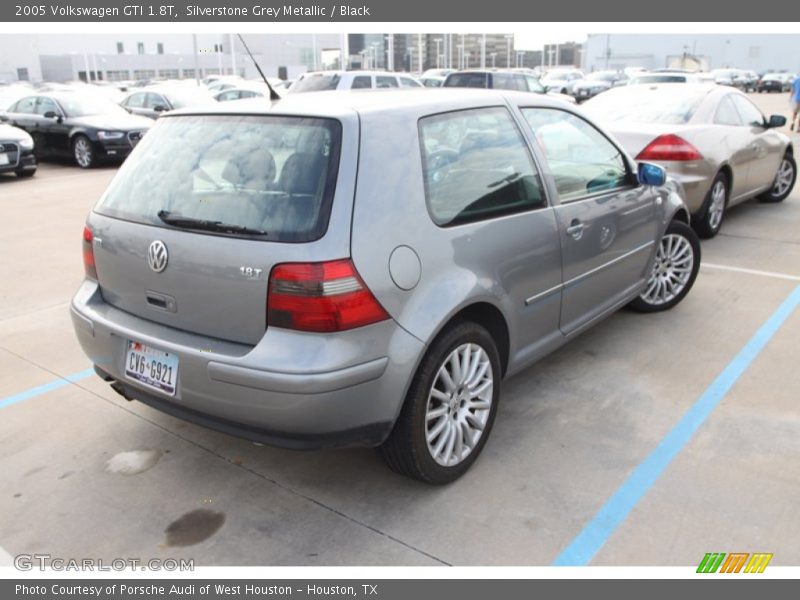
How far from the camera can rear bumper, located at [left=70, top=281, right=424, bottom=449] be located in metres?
2.65

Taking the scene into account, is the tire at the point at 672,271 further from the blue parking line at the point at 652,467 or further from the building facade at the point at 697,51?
the building facade at the point at 697,51

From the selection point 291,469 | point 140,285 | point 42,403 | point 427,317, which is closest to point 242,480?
point 291,469

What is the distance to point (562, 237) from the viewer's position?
370cm

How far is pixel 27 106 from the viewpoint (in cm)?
1522

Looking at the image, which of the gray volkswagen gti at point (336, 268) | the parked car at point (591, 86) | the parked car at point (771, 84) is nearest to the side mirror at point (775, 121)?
the gray volkswagen gti at point (336, 268)


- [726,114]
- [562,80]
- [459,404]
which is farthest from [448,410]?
[562,80]

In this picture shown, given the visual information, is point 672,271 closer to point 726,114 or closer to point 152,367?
point 726,114

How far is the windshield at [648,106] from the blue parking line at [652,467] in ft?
10.3

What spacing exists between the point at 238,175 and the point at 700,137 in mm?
5487

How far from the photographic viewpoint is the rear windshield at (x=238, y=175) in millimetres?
2754

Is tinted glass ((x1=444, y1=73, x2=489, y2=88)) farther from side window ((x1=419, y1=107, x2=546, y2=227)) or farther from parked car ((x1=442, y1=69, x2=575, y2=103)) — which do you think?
side window ((x1=419, y1=107, x2=546, y2=227))

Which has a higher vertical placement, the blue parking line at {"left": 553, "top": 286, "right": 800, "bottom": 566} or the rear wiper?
the rear wiper

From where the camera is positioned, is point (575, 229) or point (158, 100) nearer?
point (575, 229)

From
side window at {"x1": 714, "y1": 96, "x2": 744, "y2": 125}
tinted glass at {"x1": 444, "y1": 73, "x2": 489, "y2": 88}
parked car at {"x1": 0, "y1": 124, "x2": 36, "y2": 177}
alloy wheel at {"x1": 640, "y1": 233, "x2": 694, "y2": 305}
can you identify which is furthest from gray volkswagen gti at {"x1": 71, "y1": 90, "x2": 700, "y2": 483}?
tinted glass at {"x1": 444, "y1": 73, "x2": 489, "y2": 88}
